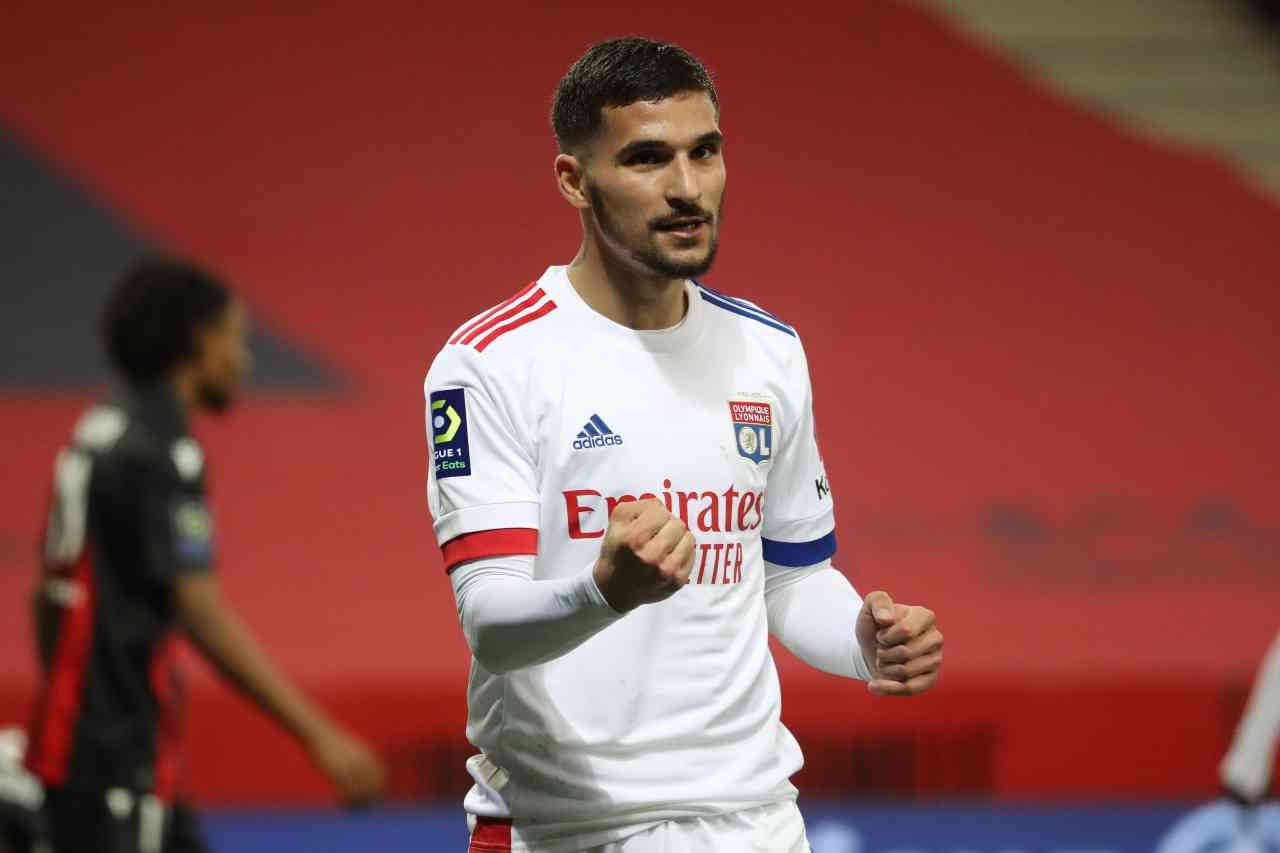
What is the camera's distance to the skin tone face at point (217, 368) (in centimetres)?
379

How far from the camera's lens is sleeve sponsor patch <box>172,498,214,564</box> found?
340 cm

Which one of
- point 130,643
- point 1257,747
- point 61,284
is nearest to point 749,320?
point 130,643

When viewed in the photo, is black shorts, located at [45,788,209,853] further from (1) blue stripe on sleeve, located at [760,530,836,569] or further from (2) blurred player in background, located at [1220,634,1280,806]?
(2) blurred player in background, located at [1220,634,1280,806]

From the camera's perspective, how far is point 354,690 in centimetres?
628

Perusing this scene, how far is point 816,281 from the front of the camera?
779cm

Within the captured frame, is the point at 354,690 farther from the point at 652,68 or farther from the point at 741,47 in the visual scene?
the point at 652,68

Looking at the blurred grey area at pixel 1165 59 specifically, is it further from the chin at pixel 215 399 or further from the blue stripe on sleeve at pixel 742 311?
the blue stripe on sleeve at pixel 742 311

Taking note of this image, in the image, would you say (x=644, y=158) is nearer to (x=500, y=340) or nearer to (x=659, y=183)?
(x=659, y=183)

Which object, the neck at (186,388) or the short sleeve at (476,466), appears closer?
the short sleeve at (476,466)

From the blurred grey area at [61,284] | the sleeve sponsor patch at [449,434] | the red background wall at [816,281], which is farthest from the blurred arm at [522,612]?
the blurred grey area at [61,284]

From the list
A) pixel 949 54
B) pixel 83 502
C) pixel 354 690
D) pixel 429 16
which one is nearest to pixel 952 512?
pixel 949 54

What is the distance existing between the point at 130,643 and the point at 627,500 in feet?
4.94

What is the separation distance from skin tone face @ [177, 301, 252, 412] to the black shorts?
85 cm

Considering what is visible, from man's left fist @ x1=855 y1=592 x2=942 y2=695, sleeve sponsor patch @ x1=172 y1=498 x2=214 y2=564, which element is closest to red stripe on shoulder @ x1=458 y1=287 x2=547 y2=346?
man's left fist @ x1=855 y1=592 x2=942 y2=695
